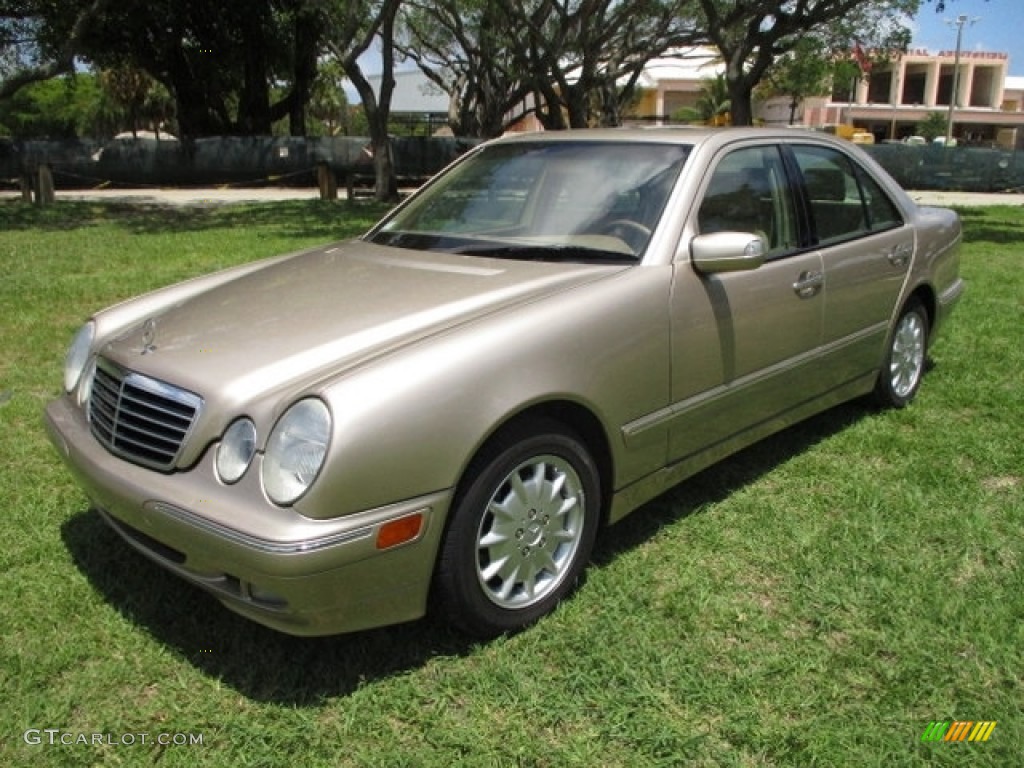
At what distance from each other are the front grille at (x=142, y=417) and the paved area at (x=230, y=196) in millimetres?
17908

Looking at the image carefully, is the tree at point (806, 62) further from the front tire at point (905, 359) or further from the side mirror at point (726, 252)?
the side mirror at point (726, 252)

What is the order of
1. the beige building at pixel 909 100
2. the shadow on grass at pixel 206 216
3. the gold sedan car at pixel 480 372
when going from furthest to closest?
the beige building at pixel 909 100 → the shadow on grass at pixel 206 216 → the gold sedan car at pixel 480 372

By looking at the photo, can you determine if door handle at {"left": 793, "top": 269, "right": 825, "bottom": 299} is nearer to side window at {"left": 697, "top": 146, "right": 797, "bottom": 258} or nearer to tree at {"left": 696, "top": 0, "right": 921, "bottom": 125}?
side window at {"left": 697, "top": 146, "right": 797, "bottom": 258}

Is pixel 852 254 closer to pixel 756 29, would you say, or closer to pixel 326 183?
pixel 756 29

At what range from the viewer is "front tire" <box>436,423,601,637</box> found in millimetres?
2566

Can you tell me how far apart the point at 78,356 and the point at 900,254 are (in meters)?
3.73

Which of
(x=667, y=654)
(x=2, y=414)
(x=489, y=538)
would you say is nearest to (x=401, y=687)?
(x=489, y=538)

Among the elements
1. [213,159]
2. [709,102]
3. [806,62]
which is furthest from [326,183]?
[709,102]

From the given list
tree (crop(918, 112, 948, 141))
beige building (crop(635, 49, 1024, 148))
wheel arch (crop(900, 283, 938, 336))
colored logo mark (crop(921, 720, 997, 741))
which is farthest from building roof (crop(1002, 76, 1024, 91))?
colored logo mark (crop(921, 720, 997, 741))

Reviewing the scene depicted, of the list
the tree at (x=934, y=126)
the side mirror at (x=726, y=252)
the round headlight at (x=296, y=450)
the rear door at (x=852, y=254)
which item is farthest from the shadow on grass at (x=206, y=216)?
the tree at (x=934, y=126)

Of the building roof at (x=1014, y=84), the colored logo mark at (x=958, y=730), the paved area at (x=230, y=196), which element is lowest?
the colored logo mark at (x=958, y=730)

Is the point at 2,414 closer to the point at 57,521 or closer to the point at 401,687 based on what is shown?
the point at 57,521

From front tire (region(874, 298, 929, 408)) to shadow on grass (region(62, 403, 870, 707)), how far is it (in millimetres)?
1873

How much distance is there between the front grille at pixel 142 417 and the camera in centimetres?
254
